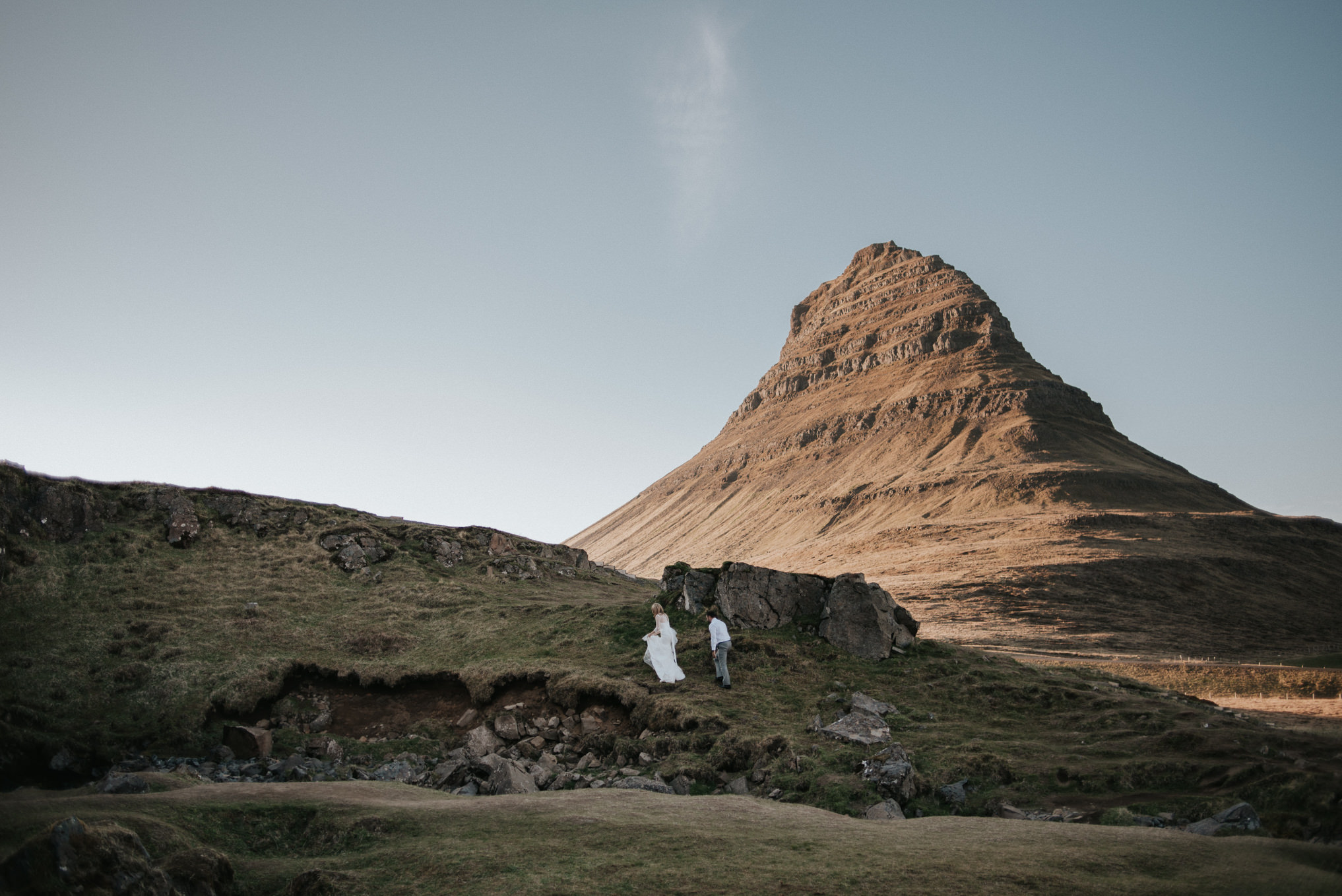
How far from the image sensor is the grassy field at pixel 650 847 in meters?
7.73

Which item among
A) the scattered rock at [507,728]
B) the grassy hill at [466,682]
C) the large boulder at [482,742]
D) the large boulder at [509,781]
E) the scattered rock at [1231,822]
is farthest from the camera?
the scattered rock at [507,728]

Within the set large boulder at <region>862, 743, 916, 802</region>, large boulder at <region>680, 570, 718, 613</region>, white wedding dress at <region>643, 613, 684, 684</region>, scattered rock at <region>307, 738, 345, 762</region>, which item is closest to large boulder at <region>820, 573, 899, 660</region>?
large boulder at <region>680, 570, 718, 613</region>

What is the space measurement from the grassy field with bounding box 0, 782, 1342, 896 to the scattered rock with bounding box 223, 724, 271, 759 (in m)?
8.94

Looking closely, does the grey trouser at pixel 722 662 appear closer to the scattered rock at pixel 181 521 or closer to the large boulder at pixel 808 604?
the large boulder at pixel 808 604

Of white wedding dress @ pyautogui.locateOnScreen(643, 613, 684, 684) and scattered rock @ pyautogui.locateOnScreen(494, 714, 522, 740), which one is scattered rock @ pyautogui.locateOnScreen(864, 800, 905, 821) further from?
scattered rock @ pyautogui.locateOnScreen(494, 714, 522, 740)

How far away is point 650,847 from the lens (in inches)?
377

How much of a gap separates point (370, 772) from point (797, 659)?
12969 mm

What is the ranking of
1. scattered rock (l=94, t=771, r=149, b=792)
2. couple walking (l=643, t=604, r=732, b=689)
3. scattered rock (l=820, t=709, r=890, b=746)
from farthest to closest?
couple walking (l=643, t=604, r=732, b=689) → scattered rock (l=820, t=709, r=890, b=746) → scattered rock (l=94, t=771, r=149, b=792)

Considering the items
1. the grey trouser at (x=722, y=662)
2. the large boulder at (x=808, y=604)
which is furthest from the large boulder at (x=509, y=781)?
the large boulder at (x=808, y=604)

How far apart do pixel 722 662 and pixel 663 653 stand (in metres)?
1.93

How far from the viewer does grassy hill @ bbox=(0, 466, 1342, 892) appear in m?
14.6

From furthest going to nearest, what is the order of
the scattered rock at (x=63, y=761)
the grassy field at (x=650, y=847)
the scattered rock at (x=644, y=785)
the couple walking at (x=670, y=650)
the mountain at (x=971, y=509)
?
the mountain at (x=971, y=509), the couple walking at (x=670, y=650), the scattered rock at (x=63, y=761), the scattered rock at (x=644, y=785), the grassy field at (x=650, y=847)

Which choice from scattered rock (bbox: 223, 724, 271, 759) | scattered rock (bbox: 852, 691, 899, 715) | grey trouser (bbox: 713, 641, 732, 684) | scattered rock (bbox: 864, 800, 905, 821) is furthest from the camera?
grey trouser (bbox: 713, 641, 732, 684)

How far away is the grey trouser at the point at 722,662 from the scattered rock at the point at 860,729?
371cm
